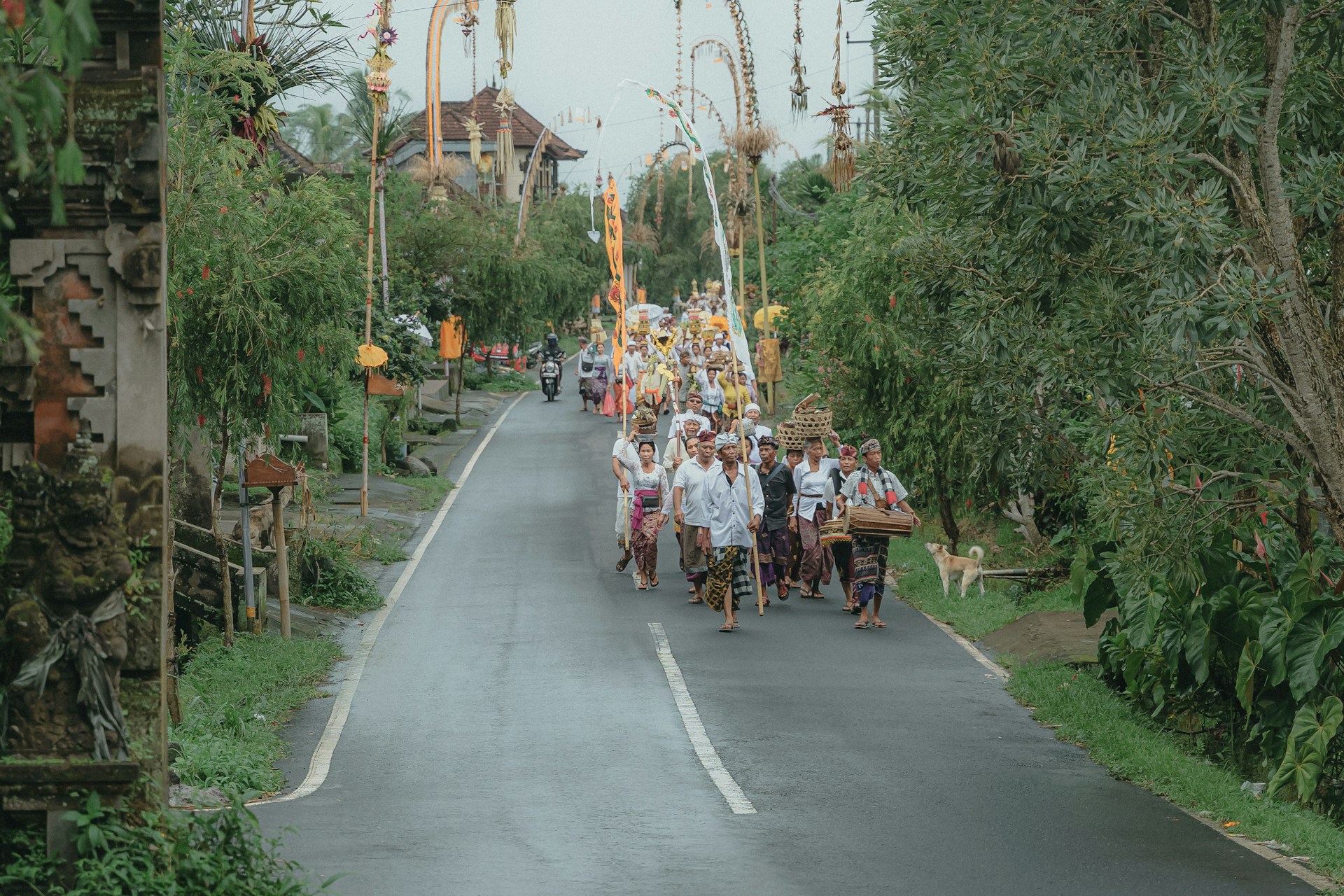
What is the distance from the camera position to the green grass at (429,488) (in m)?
27.4

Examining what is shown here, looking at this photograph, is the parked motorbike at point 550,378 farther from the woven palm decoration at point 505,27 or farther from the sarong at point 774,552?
the sarong at point 774,552

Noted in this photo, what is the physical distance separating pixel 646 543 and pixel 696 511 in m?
1.89

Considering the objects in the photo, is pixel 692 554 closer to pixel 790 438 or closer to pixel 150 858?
pixel 790 438

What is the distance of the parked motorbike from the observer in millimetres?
47719

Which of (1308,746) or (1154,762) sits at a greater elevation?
(1308,746)

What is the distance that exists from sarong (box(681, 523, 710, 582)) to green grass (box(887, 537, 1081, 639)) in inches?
107

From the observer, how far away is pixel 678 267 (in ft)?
293

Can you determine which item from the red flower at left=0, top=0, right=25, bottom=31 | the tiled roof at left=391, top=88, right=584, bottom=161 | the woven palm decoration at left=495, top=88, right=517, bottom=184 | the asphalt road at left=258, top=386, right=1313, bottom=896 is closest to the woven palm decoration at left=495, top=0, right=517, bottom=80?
the woven palm decoration at left=495, top=88, right=517, bottom=184

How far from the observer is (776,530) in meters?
19.4

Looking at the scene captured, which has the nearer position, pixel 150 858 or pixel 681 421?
pixel 150 858

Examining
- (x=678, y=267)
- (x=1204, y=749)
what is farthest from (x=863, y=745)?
(x=678, y=267)

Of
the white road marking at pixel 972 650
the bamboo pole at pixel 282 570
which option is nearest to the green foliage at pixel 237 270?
the bamboo pole at pixel 282 570

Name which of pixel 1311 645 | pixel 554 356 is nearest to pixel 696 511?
pixel 1311 645

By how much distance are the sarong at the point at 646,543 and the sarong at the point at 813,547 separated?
1804mm
